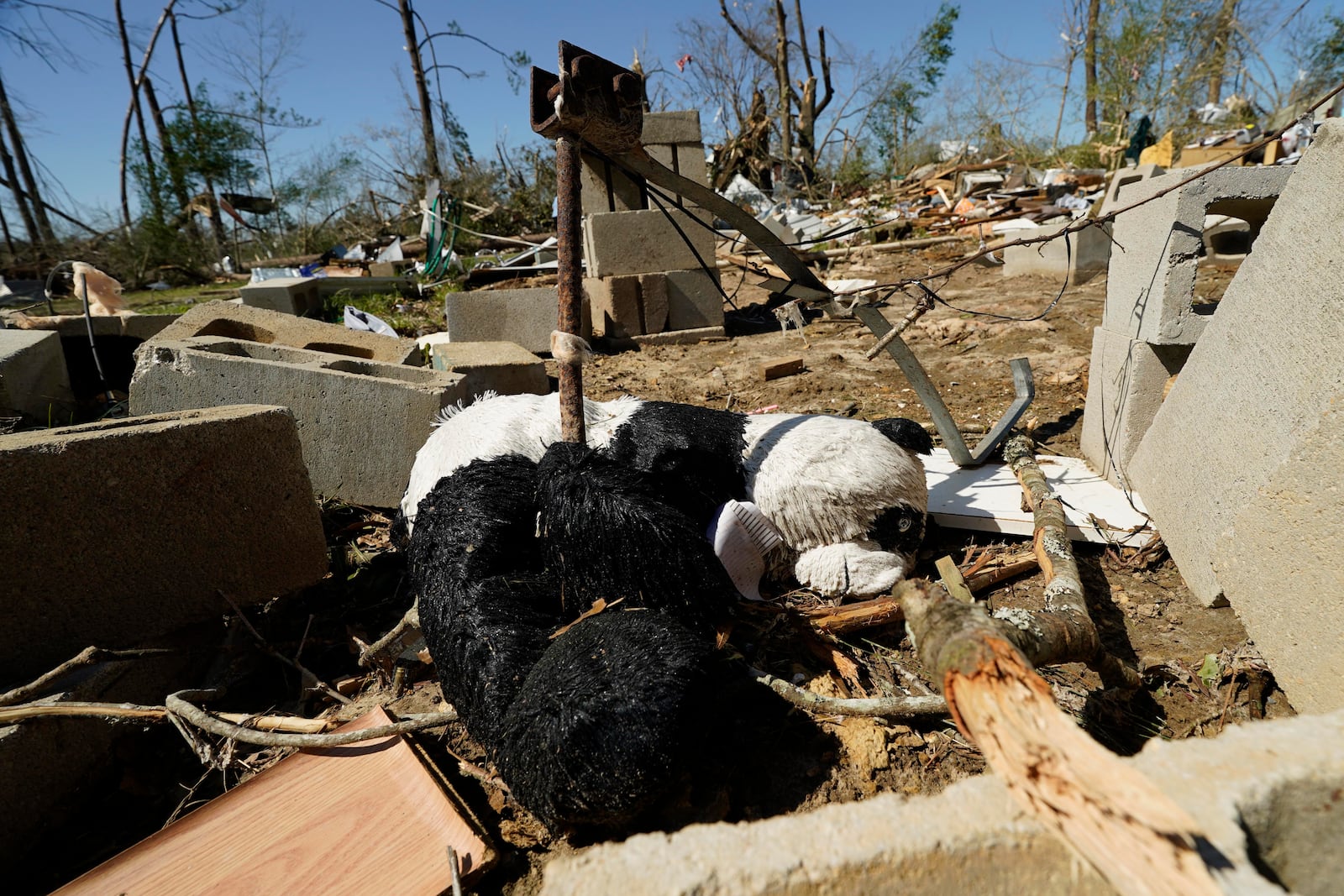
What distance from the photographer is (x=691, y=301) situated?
7.84 m

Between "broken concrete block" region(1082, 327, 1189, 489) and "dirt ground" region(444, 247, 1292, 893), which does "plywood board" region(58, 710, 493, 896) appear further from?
"broken concrete block" region(1082, 327, 1189, 489)

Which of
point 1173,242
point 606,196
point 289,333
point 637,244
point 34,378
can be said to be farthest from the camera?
point 606,196

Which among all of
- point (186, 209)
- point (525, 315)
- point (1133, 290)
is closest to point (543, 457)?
point (1133, 290)

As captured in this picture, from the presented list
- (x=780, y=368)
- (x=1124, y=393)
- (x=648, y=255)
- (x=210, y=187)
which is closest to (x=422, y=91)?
(x=210, y=187)

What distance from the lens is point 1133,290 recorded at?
3.24 m

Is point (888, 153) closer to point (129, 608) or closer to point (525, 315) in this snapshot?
point (525, 315)

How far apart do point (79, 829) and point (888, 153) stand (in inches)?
847

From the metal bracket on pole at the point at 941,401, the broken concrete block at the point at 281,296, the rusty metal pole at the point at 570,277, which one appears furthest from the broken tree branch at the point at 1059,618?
the broken concrete block at the point at 281,296

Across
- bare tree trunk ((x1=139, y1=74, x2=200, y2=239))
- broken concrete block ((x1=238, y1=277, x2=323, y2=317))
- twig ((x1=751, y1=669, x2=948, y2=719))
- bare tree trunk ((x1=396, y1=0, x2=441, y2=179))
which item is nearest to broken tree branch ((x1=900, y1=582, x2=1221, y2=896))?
twig ((x1=751, y1=669, x2=948, y2=719))

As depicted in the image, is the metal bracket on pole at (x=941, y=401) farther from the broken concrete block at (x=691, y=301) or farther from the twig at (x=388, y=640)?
the broken concrete block at (x=691, y=301)

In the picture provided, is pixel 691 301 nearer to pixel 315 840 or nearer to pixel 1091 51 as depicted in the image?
pixel 315 840

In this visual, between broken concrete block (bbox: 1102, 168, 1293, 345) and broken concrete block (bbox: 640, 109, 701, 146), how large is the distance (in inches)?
208

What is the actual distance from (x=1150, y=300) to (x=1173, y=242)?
Answer: 29 centimetres

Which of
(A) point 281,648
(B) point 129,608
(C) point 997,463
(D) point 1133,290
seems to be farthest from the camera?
(C) point 997,463
